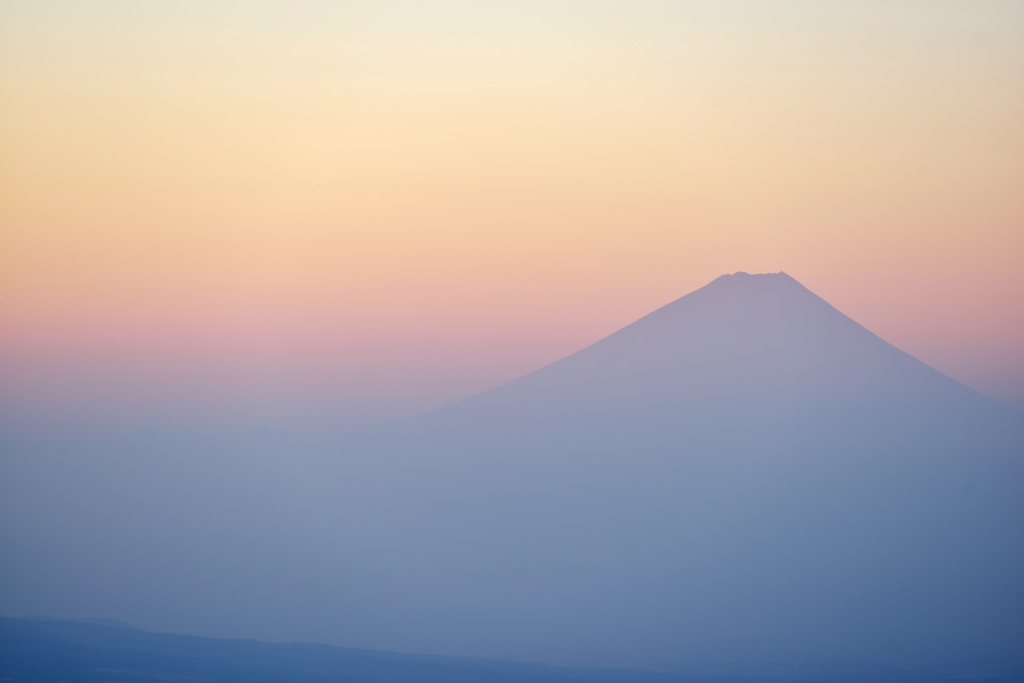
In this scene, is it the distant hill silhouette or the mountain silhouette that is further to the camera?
the mountain silhouette

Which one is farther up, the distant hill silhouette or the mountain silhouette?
the mountain silhouette

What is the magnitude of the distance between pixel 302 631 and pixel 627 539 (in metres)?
14.2

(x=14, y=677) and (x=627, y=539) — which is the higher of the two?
(x=627, y=539)

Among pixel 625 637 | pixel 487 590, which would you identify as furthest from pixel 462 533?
pixel 625 637

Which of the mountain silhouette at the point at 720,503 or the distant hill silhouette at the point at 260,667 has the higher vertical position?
the mountain silhouette at the point at 720,503

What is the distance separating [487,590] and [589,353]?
13.2 m

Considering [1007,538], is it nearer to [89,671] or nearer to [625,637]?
[625,637]

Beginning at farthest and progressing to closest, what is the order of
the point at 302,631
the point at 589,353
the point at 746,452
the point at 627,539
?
the point at 589,353 < the point at 746,452 < the point at 627,539 < the point at 302,631

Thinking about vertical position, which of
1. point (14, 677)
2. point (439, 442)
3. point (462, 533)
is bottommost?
point (14, 677)

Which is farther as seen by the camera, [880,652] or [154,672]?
[880,652]

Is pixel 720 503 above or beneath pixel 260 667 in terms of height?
above

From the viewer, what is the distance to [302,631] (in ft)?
119

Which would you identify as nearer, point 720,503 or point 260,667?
point 260,667

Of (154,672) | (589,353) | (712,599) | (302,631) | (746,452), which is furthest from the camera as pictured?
(589,353)
